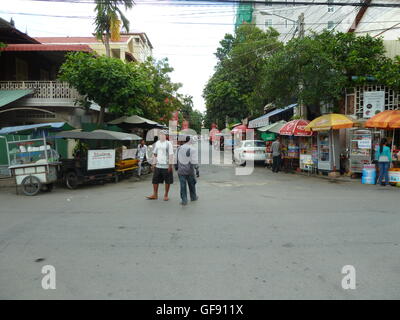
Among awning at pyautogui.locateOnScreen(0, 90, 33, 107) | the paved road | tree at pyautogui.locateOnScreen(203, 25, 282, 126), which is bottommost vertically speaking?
the paved road

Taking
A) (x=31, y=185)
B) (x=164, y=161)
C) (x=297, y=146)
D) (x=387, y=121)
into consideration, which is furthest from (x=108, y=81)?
(x=387, y=121)

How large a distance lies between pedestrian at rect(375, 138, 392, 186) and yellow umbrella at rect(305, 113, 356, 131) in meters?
1.55

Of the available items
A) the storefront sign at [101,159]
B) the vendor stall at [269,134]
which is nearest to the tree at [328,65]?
the vendor stall at [269,134]

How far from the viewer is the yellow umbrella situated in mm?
13297

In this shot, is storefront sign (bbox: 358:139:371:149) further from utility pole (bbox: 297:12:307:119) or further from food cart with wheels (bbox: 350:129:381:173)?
utility pole (bbox: 297:12:307:119)

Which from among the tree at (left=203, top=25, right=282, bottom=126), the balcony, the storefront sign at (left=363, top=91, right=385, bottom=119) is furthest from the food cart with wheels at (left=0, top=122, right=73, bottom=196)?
the tree at (left=203, top=25, right=282, bottom=126)

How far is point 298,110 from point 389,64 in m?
7.74

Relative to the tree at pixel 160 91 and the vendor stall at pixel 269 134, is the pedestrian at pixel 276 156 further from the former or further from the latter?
the tree at pixel 160 91

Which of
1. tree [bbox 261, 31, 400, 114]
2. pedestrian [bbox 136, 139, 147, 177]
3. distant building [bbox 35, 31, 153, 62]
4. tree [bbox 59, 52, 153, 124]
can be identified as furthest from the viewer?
distant building [bbox 35, 31, 153, 62]

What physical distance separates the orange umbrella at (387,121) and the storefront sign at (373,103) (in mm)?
1449

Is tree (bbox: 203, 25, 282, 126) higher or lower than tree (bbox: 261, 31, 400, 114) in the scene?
higher

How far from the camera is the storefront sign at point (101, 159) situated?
12.1m

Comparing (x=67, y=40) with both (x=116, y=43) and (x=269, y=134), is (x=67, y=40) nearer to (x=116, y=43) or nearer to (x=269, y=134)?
(x=116, y=43)
